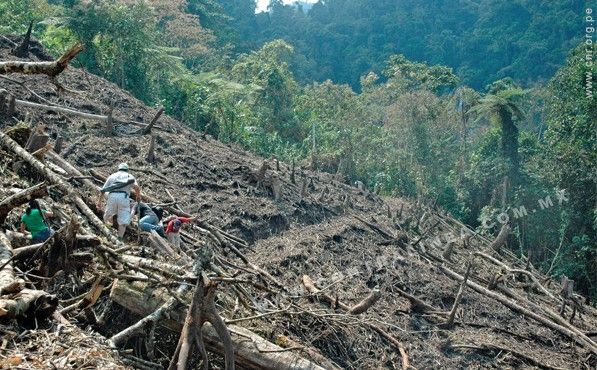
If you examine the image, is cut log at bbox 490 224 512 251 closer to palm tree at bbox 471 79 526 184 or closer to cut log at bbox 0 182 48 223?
palm tree at bbox 471 79 526 184

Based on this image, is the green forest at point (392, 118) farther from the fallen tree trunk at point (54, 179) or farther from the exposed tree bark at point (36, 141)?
the fallen tree trunk at point (54, 179)

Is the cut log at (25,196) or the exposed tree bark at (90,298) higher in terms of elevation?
the cut log at (25,196)

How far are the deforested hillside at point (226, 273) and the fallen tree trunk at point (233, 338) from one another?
0.04 feet

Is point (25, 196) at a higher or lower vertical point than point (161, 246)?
higher

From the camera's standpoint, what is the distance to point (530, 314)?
11.3 meters

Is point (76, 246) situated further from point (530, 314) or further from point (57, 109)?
point (530, 314)

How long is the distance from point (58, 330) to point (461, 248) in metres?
13.0

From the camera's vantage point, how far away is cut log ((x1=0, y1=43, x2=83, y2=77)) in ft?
17.2

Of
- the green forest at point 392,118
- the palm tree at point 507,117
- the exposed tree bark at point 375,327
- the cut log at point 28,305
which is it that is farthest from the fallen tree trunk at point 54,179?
the palm tree at point 507,117

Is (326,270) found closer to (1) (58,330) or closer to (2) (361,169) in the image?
(1) (58,330)

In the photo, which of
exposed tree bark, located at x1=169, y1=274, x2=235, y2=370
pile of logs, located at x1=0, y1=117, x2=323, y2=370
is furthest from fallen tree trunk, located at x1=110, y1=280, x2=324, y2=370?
exposed tree bark, located at x1=169, y1=274, x2=235, y2=370

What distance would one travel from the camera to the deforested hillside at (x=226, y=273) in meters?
4.62

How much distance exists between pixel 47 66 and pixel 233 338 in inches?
116

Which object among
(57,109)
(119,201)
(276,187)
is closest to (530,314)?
(276,187)
